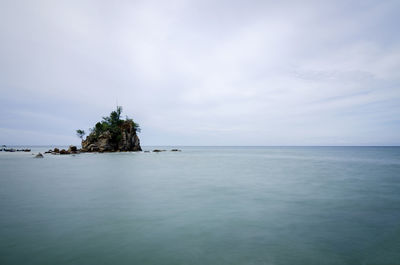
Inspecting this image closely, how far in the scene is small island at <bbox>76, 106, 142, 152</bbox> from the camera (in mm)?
84500

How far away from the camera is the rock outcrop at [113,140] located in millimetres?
84250

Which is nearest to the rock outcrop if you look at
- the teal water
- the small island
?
the small island

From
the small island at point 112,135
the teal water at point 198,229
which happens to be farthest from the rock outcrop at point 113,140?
the teal water at point 198,229

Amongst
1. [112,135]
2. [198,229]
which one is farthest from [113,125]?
[198,229]

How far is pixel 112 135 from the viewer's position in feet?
284

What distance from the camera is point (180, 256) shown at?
6.03 metres

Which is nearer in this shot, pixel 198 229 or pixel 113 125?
pixel 198 229

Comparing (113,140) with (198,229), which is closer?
(198,229)

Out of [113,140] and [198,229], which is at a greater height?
[113,140]

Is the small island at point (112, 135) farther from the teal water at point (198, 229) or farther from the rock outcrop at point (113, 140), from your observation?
the teal water at point (198, 229)

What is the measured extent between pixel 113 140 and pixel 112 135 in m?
2.45

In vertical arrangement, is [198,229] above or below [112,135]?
below

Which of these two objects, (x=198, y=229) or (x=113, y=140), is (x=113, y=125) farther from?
(x=198, y=229)

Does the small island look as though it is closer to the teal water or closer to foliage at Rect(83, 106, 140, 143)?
foliage at Rect(83, 106, 140, 143)
